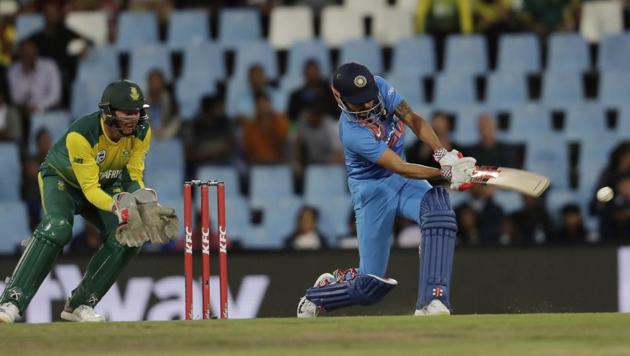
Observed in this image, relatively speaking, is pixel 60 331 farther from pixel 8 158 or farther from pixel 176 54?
pixel 176 54

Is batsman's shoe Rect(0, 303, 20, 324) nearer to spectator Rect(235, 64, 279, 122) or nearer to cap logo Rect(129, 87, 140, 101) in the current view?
cap logo Rect(129, 87, 140, 101)

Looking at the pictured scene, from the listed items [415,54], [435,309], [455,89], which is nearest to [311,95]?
[415,54]

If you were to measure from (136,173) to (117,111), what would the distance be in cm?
66

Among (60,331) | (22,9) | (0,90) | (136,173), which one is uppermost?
(22,9)

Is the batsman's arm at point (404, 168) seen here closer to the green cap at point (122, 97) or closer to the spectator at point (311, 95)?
the green cap at point (122, 97)

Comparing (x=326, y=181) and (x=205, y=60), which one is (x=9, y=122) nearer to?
(x=205, y=60)

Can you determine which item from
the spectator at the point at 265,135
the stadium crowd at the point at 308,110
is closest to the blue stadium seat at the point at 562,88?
the stadium crowd at the point at 308,110

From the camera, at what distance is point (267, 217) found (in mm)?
13328

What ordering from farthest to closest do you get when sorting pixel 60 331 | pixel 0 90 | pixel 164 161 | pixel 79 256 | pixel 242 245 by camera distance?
pixel 0 90, pixel 164 161, pixel 242 245, pixel 79 256, pixel 60 331

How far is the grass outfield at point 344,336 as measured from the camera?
6.63 meters

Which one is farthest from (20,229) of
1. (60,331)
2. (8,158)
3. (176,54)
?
(60,331)

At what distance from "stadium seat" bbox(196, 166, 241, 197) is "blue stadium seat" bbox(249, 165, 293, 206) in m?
0.16

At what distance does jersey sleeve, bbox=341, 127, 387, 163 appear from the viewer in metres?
8.57

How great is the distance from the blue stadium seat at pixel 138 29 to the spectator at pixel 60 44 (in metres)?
0.56
